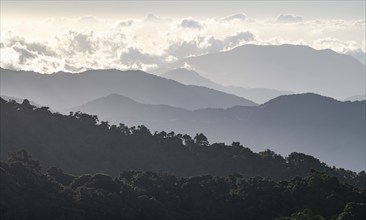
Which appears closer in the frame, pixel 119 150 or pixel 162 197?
pixel 162 197

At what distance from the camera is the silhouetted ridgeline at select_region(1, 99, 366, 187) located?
120312mm

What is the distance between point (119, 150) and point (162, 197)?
145 ft

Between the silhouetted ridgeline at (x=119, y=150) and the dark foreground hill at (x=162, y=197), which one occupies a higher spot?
the silhouetted ridgeline at (x=119, y=150)

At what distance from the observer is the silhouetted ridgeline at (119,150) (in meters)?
120

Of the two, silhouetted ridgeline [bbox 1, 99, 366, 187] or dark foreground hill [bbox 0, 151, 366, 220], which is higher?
silhouetted ridgeline [bbox 1, 99, 366, 187]

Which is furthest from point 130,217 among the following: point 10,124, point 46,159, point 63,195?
point 10,124

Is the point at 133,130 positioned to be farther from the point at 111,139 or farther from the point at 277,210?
the point at 277,210

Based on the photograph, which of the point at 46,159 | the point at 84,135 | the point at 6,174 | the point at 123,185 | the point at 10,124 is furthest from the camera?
the point at 84,135

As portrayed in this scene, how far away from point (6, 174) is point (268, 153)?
76.0 m

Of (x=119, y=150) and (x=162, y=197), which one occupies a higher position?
(x=119, y=150)

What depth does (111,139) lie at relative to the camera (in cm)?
13438

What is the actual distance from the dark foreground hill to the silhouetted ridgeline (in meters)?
24.2

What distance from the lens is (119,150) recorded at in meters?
130

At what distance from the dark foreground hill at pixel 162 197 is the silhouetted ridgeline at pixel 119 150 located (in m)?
24.2
